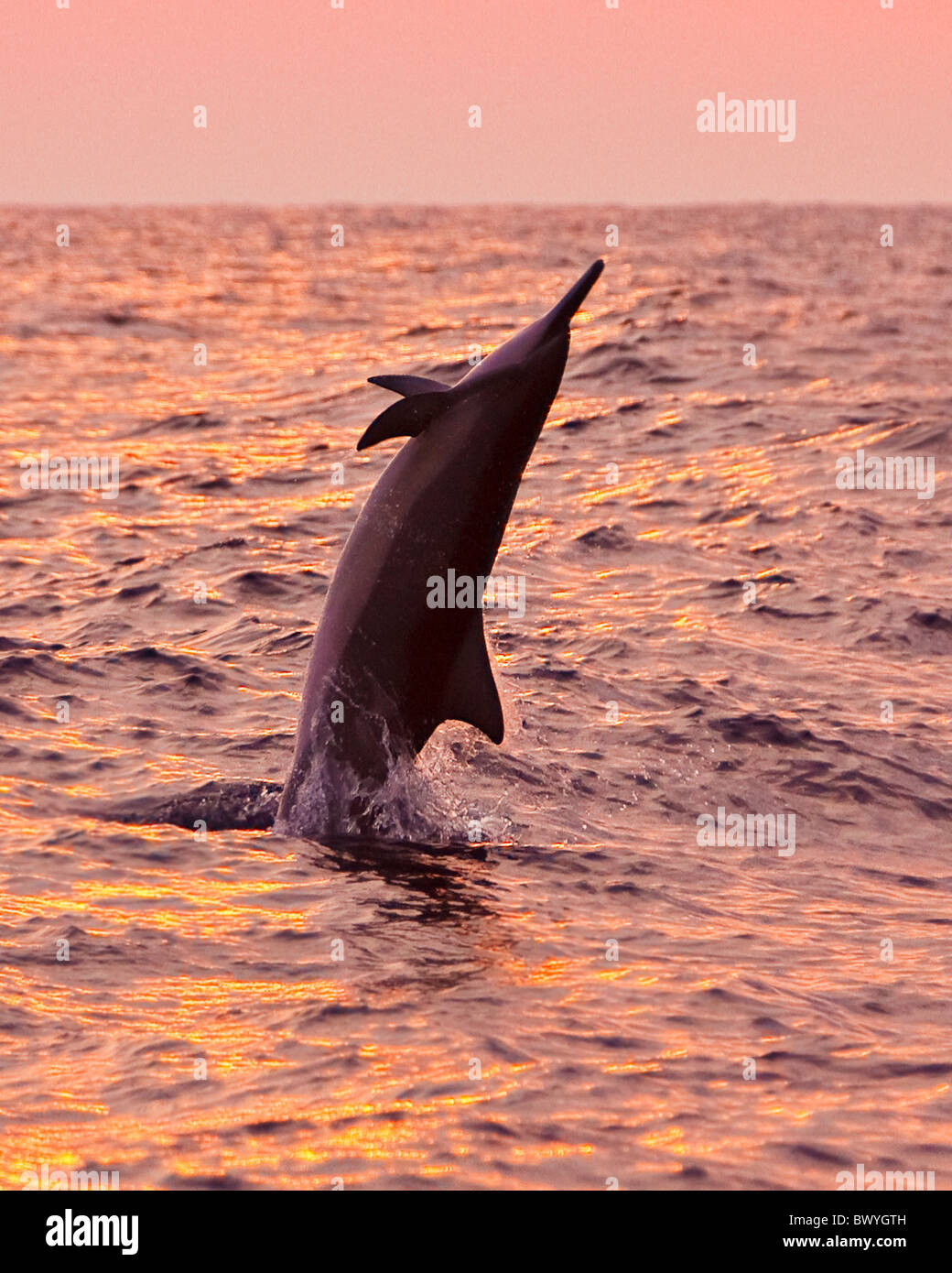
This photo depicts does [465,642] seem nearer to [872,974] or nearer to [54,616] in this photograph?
[872,974]

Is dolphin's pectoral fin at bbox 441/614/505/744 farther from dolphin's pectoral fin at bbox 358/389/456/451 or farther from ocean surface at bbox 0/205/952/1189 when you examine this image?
dolphin's pectoral fin at bbox 358/389/456/451

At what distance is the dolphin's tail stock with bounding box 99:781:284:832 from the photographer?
45.5 feet

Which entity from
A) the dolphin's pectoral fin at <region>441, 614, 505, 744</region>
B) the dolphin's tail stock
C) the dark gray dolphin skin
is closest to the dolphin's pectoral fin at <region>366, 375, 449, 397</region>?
the dark gray dolphin skin

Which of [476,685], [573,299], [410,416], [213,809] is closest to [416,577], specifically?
[476,685]

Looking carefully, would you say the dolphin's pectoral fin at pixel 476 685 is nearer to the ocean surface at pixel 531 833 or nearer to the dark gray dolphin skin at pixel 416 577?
the dark gray dolphin skin at pixel 416 577

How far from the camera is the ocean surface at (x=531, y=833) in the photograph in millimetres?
9148

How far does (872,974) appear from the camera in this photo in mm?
11430

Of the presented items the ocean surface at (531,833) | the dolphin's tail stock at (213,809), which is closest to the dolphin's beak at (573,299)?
the ocean surface at (531,833)

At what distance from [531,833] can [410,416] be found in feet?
11.9

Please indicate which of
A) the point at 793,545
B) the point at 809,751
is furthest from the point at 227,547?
the point at 809,751

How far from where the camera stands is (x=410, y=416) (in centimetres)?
1212

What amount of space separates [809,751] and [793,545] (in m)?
8.47

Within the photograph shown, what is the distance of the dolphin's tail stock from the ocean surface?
0.20 m

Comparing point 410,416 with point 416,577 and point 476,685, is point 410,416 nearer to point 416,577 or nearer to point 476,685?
point 416,577
